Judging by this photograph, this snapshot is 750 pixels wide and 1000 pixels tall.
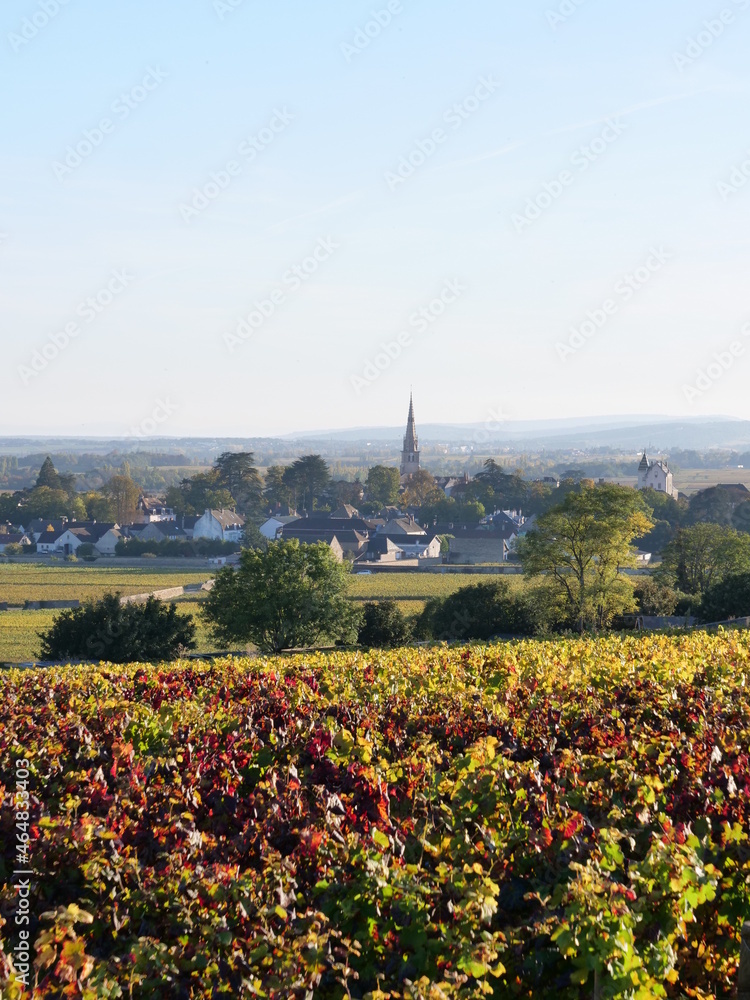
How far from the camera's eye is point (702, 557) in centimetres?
5756

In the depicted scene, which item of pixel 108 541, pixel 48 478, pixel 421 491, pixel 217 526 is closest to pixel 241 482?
pixel 217 526

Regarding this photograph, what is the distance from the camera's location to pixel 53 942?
15.8 ft

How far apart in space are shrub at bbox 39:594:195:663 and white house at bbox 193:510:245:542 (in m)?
83.8

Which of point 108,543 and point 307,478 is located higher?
point 307,478

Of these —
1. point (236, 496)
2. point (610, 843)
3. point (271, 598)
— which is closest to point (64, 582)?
point (271, 598)

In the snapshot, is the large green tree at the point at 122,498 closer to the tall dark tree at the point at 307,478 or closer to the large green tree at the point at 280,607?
the tall dark tree at the point at 307,478

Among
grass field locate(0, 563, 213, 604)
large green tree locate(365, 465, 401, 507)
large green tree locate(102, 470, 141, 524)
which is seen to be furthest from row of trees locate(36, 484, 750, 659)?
large green tree locate(365, 465, 401, 507)

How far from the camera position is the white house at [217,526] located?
124 metres

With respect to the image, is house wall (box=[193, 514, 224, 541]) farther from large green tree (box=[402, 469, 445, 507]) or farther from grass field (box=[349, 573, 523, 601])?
grass field (box=[349, 573, 523, 601])

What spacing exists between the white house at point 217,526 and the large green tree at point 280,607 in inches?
3219

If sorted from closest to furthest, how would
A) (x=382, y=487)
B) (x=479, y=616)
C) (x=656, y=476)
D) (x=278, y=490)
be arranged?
1. (x=479, y=616)
2. (x=656, y=476)
3. (x=278, y=490)
4. (x=382, y=487)

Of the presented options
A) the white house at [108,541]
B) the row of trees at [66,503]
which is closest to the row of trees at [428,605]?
the white house at [108,541]

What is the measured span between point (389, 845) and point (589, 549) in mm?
37268

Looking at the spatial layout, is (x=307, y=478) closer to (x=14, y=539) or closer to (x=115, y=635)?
(x=14, y=539)
